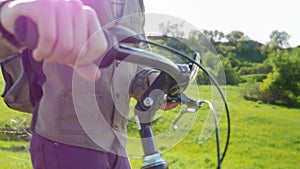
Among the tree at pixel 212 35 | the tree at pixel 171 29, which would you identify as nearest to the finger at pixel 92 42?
the tree at pixel 171 29

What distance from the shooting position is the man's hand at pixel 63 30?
0.50 m

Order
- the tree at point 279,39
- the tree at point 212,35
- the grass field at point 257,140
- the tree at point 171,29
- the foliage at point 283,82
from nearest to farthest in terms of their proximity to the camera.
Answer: the tree at point 171,29 → the tree at point 212,35 → the grass field at point 257,140 → the tree at point 279,39 → the foliage at point 283,82

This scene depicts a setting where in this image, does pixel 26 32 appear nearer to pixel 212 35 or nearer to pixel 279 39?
pixel 212 35

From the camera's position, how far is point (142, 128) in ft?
2.79

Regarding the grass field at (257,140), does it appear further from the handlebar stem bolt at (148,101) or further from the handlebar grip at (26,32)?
the handlebar grip at (26,32)

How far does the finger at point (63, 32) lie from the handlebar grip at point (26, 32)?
2 centimetres

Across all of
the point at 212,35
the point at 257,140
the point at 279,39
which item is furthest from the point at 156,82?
the point at 279,39

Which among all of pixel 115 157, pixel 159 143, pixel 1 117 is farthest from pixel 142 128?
pixel 1 117

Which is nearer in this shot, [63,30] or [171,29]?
[63,30]

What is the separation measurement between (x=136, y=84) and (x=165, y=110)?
0.07 meters

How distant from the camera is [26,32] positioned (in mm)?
510

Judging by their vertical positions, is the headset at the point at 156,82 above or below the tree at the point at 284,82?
above

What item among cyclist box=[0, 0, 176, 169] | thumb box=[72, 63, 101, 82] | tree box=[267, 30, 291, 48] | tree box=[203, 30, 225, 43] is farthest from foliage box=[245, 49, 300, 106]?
thumb box=[72, 63, 101, 82]

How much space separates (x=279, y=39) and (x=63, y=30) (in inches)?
350
